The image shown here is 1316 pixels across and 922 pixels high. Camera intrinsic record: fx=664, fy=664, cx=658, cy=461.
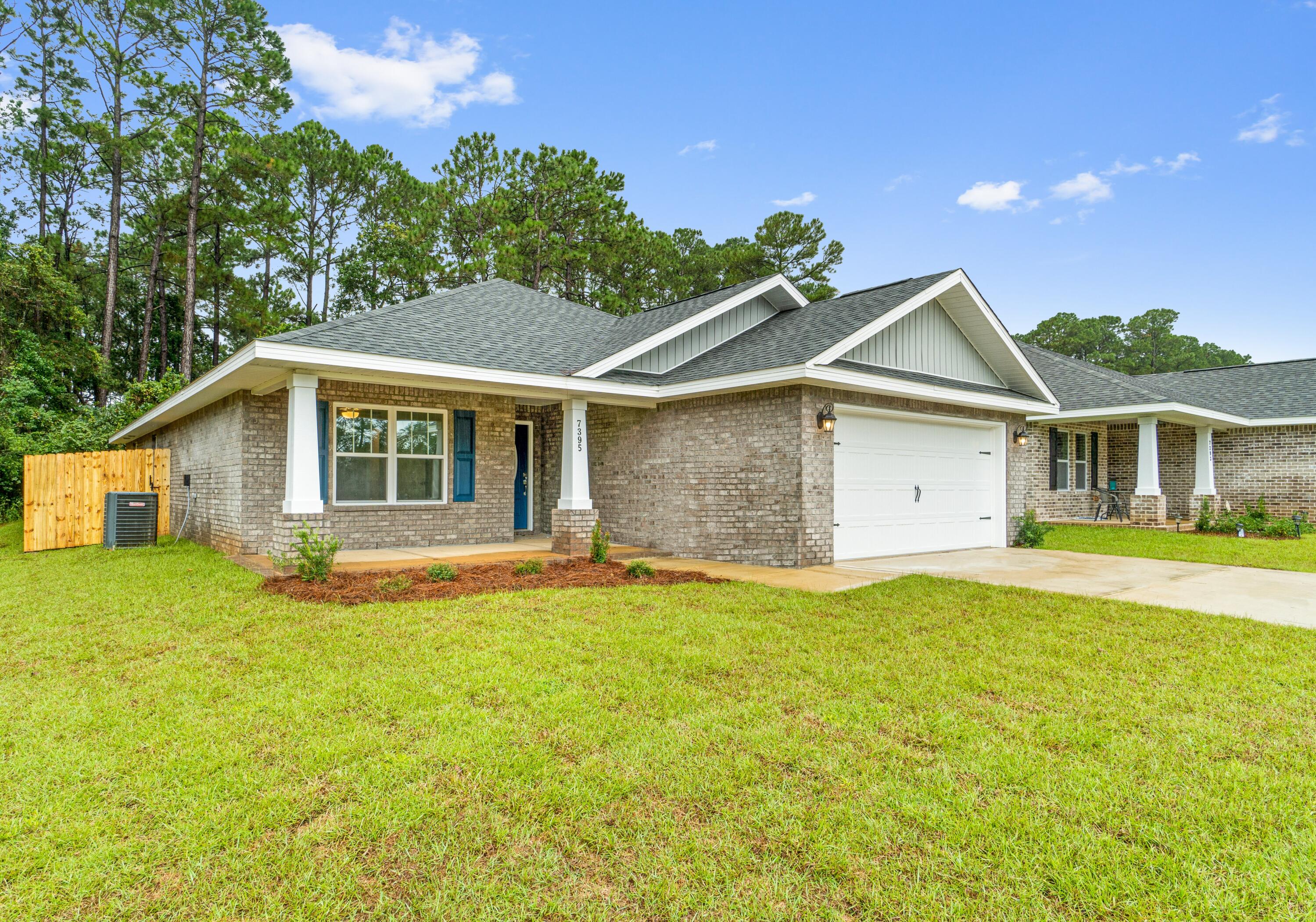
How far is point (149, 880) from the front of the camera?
220 centimetres

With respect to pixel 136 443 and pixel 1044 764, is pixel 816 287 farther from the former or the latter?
pixel 1044 764

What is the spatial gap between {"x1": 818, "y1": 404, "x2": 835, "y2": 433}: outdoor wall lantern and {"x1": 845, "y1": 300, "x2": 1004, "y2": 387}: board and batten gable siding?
1.17 metres

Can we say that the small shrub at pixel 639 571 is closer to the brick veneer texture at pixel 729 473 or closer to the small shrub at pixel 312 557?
the brick veneer texture at pixel 729 473

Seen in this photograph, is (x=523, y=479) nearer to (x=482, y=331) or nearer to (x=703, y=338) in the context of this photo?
(x=482, y=331)

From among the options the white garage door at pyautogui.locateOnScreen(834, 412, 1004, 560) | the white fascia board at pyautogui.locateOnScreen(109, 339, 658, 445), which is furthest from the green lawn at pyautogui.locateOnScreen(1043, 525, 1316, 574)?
the white fascia board at pyautogui.locateOnScreen(109, 339, 658, 445)

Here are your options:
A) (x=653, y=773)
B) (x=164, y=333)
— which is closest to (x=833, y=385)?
(x=653, y=773)

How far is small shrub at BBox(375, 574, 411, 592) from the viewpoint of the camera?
271 inches

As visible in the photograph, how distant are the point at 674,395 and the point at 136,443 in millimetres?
16547

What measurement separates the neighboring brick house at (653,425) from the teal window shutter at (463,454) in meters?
0.04

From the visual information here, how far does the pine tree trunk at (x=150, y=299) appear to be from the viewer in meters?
24.8

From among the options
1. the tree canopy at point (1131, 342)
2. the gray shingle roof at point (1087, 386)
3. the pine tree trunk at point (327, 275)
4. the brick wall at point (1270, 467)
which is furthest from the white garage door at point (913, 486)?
the tree canopy at point (1131, 342)

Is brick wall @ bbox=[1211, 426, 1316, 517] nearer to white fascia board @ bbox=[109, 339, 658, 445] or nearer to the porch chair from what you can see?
the porch chair

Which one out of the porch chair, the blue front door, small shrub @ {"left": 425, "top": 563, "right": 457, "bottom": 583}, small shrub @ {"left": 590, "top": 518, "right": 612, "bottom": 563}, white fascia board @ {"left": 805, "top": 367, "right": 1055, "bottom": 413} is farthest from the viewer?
the porch chair

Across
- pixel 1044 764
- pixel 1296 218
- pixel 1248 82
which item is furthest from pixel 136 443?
pixel 1296 218
